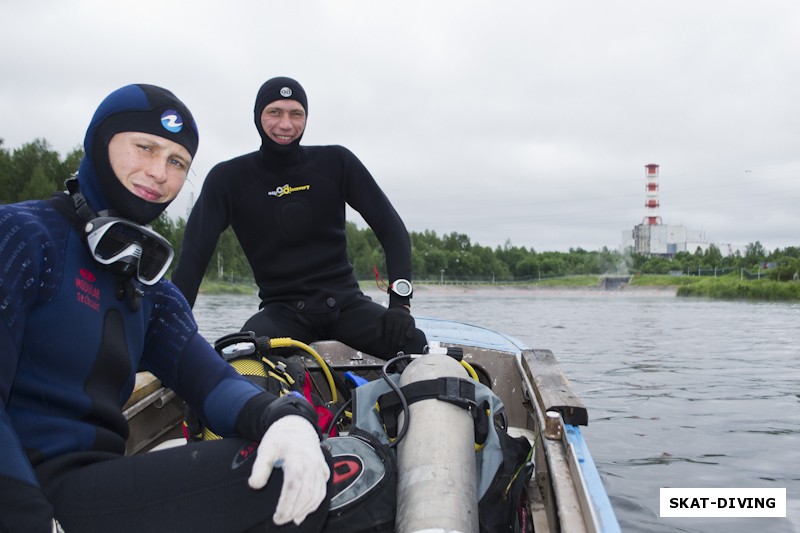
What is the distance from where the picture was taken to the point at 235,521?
1.64 metres

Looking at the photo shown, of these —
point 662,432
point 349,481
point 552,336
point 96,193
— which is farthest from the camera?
point 552,336

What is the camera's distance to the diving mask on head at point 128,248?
1.71 metres

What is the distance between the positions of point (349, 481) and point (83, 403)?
784mm

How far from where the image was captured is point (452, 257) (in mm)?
99188

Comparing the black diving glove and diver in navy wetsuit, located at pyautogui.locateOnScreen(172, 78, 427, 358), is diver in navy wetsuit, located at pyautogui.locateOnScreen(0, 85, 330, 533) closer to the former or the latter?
the black diving glove

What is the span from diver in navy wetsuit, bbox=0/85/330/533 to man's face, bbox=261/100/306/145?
1.96m

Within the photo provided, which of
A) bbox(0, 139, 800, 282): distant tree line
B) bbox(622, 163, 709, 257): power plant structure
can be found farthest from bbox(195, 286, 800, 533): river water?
bbox(622, 163, 709, 257): power plant structure

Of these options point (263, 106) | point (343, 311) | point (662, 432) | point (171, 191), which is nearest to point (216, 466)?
point (171, 191)

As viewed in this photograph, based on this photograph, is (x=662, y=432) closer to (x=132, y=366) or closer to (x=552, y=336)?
(x=132, y=366)

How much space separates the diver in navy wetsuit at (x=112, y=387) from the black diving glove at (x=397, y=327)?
1.78m

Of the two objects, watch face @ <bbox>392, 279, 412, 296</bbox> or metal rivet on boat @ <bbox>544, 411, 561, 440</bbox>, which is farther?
watch face @ <bbox>392, 279, 412, 296</bbox>

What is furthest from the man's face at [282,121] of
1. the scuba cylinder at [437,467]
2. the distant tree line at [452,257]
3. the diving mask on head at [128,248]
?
the distant tree line at [452,257]

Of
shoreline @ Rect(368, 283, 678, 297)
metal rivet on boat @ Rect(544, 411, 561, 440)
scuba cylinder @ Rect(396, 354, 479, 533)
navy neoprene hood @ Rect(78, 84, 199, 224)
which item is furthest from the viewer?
shoreline @ Rect(368, 283, 678, 297)

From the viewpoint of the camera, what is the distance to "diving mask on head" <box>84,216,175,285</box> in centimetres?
171
